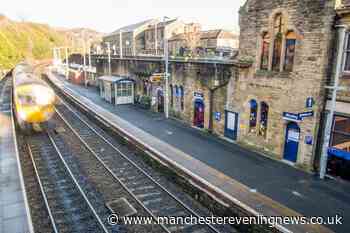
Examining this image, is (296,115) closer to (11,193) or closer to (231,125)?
(231,125)

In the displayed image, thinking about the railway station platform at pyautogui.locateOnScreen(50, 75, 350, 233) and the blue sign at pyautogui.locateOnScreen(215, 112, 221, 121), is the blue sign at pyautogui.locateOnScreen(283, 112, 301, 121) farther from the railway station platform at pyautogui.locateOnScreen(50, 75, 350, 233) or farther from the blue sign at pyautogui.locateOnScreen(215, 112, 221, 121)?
the blue sign at pyautogui.locateOnScreen(215, 112, 221, 121)

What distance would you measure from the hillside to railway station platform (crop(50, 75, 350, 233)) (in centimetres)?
5319

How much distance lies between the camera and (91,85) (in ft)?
141

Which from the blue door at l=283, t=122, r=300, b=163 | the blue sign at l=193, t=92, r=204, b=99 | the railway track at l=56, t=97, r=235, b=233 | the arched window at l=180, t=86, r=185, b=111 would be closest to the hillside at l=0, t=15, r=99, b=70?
the arched window at l=180, t=86, r=185, b=111

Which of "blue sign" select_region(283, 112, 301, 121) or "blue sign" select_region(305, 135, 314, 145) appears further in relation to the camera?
"blue sign" select_region(283, 112, 301, 121)

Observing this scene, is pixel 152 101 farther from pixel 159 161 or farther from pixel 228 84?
pixel 159 161

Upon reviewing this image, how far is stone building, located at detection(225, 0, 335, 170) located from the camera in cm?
1183

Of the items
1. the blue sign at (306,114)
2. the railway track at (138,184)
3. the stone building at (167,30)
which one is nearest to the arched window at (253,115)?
the blue sign at (306,114)

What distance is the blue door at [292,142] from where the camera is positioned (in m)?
13.1

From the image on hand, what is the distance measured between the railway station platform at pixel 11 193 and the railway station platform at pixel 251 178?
599 cm

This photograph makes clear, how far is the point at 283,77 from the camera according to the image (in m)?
13.3

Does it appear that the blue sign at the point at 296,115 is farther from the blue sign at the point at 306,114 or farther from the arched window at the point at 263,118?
the arched window at the point at 263,118

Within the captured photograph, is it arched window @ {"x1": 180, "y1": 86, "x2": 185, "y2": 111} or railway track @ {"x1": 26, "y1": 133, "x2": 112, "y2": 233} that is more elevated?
arched window @ {"x1": 180, "y1": 86, "x2": 185, "y2": 111}

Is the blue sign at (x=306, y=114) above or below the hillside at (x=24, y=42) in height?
below
